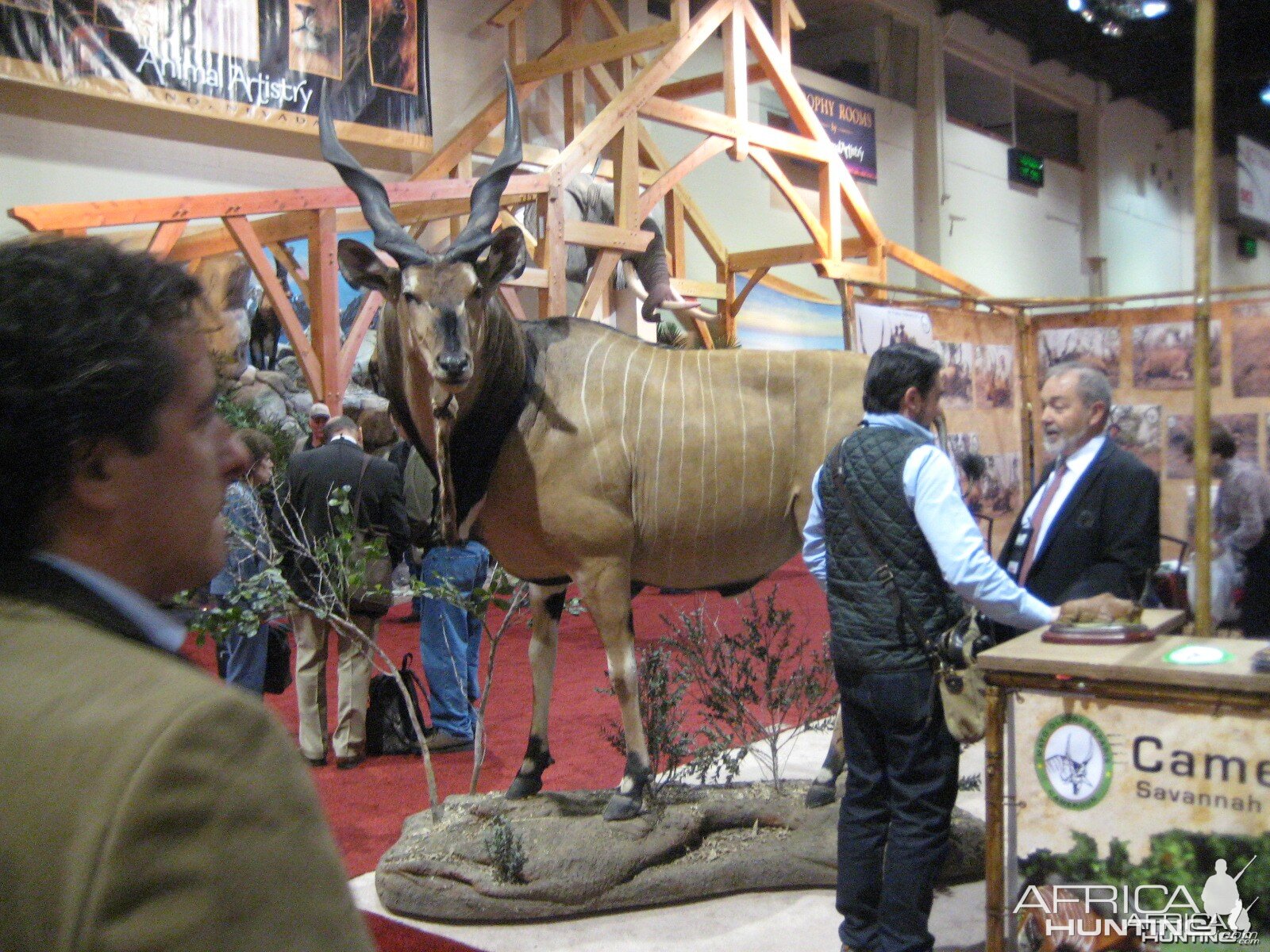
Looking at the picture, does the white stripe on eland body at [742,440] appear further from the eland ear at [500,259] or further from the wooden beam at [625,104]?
the wooden beam at [625,104]

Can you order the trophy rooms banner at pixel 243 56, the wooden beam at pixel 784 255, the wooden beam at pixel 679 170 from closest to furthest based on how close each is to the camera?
the trophy rooms banner at pixel 243 56, the wooden beam at pixel 679 170, the wooden beam at pixel 784 255

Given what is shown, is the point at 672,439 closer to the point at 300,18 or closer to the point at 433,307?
the point at 433,307

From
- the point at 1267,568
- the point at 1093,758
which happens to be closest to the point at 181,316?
the point at 1093,758

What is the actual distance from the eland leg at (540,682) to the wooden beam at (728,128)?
554cm

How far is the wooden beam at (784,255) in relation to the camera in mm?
11484

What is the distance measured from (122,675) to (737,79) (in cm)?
1017

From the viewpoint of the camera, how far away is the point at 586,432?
3.95 m

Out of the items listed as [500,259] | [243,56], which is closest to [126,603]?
[500,259]

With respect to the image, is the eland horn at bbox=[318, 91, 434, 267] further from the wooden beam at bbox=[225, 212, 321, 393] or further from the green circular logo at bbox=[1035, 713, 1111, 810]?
the wooden beam at bbox=[225, 212, 321, 393]

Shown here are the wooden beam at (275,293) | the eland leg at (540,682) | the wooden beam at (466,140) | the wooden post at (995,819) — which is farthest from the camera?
the wooden beam at (466,140)

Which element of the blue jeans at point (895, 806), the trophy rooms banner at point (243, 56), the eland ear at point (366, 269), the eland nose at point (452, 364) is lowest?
the blue jeans at point (895, 806)

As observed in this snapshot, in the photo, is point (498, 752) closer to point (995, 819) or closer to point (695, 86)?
point (995, 819)

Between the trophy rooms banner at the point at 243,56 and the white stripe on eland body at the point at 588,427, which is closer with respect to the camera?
the white stripe on eland body at the point at 588,427

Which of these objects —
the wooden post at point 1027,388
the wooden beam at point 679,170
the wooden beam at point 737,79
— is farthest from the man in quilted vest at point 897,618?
the wooden beam at point 737,79
